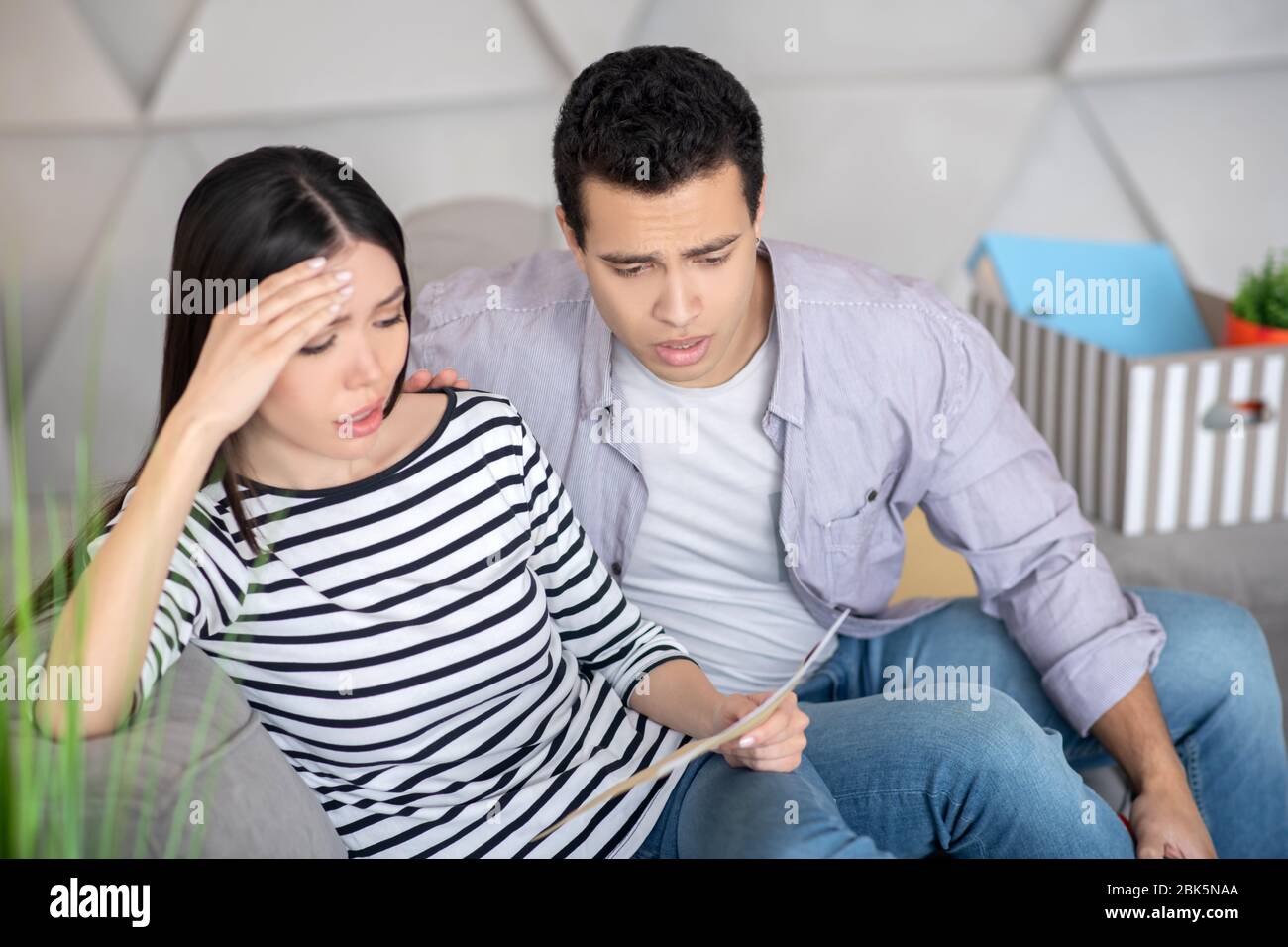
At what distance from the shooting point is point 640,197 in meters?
1.29

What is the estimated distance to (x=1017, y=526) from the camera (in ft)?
4.91

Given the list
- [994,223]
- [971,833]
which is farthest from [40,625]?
[994,223]

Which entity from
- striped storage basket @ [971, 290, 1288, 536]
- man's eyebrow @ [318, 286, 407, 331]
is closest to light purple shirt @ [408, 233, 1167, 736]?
man's eyebrow @ [318, 286, 407, 331]

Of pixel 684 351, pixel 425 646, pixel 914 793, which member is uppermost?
pixel 684 351

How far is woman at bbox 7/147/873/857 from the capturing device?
3.43 feet

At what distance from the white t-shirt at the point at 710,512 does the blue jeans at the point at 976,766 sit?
12 centimetres

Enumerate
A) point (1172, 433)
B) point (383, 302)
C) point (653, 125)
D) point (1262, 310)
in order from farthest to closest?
1. point (1262, 310)
2. point (1172, 433)
3. point (653, 125)
4. point (383, 302)

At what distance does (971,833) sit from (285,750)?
2.12ft

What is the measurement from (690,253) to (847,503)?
1.28 feet

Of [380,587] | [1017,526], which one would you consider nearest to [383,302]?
[380,587]

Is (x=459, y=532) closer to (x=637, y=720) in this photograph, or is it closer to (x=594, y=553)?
(x=594, y=553)

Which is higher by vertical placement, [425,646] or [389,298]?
[389,298]

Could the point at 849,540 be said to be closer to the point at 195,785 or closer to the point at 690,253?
the point at 690,253

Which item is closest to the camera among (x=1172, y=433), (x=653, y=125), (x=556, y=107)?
(x=653, y=125)
